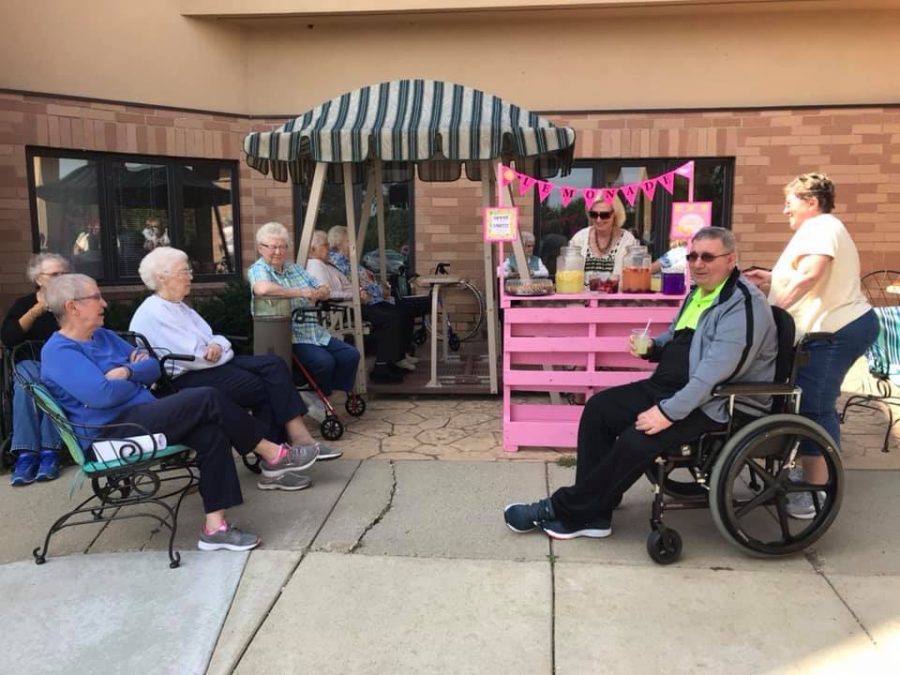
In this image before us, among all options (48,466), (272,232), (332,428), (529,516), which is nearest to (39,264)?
(48,466)

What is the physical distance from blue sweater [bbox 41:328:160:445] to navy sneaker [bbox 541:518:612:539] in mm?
2041

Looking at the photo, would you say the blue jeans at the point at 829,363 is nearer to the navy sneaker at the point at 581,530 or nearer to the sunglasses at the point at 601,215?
the navy sneaker at the point at 581,530

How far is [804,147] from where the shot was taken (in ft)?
23.8

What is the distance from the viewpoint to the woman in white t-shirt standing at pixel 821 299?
3314mm

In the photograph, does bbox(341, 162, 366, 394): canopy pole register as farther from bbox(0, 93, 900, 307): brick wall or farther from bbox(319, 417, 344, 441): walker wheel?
bbox(0, 93, 900, 307): brick wall

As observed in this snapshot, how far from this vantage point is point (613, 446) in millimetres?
3080

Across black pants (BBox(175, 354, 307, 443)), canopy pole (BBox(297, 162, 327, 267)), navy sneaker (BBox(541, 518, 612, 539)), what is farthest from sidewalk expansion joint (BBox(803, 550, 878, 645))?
canopy pole (BBox(297, 162, 327, 267))

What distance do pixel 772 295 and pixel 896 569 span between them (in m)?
1.36

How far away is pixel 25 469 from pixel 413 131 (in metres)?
3.32

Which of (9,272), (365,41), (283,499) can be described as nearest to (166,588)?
(283,499)

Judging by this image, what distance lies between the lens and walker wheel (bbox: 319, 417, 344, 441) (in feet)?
15.7

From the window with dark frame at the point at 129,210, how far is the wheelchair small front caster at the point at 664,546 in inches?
240

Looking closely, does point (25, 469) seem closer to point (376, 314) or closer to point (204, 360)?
point (204, 360)

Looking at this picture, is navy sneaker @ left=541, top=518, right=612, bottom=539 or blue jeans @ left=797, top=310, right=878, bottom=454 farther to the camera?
blue jeans @ left=797, top=310, right=878, bottom=454
